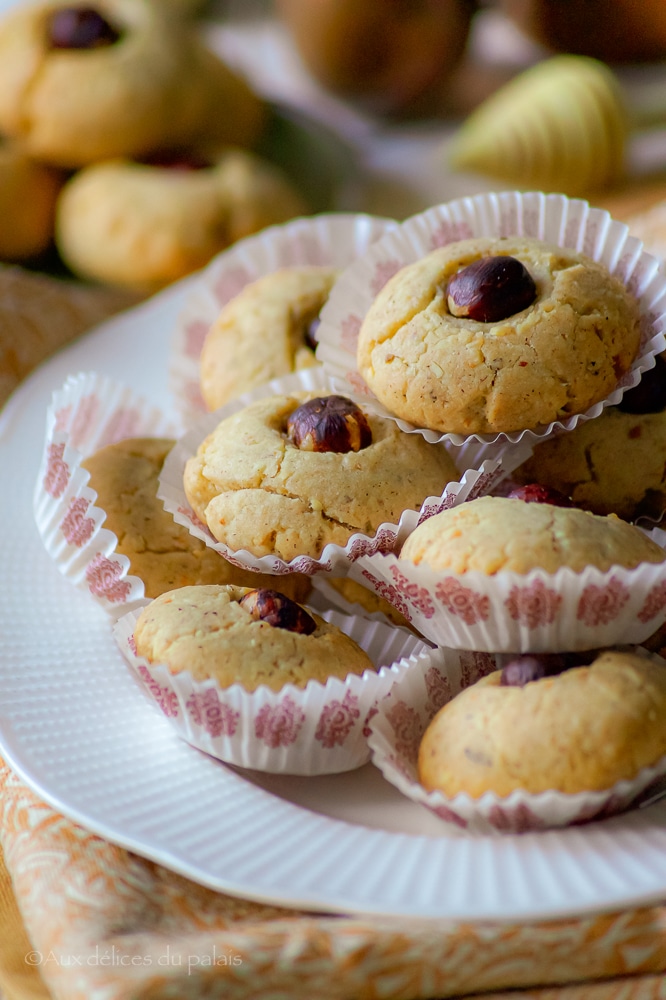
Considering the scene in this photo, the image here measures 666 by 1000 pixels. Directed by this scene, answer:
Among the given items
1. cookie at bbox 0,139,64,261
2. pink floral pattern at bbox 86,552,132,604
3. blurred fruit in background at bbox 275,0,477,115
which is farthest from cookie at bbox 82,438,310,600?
blurred fruit in background at bbox 275,0,477,115

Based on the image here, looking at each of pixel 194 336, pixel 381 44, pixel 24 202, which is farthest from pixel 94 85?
pixel 381 44

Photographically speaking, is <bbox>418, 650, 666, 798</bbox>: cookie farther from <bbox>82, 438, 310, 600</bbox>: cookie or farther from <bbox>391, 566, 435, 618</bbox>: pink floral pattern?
<bbox>82, 438, 310, 600</bbox>: cookie

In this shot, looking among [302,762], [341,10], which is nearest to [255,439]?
[302,762]

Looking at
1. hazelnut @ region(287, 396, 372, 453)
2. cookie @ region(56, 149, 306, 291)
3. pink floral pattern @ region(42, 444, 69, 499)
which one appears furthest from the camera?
cookie @ region(56, 149, 306, 291)

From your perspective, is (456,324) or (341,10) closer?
(456,324)

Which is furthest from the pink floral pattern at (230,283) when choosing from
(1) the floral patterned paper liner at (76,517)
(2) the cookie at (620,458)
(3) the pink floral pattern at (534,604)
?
(3) the pink floral pattern at (534,604)

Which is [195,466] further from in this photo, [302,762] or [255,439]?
[302,762]
